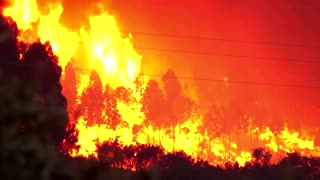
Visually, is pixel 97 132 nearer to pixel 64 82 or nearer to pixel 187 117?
pixel 64 82

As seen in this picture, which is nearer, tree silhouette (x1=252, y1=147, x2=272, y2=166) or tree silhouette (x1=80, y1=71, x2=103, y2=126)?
tree silhouette (x1=80, y1=71, x2=103, y2=126)

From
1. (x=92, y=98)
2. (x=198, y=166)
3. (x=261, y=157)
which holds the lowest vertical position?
(x=198, y=166)

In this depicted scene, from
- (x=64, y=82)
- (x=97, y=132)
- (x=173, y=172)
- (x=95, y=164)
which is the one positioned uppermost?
(x=64, y=82)

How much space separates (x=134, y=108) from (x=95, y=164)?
3013 inches

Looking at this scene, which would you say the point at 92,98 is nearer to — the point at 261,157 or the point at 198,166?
the point at 198,166

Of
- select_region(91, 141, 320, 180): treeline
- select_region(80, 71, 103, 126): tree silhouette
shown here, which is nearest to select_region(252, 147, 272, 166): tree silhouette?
select_region(91, 141, 320, 180): treeline

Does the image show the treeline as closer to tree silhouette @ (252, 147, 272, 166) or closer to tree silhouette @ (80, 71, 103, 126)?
tree silhouette @ (252, 147, 272, 166)

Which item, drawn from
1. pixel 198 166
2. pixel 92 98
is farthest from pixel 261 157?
pixel 92 98

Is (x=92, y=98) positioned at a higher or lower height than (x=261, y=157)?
higher

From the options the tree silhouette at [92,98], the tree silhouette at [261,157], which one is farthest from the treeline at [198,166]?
the tree silhouette at [92,98]

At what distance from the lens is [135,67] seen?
81.9 metres

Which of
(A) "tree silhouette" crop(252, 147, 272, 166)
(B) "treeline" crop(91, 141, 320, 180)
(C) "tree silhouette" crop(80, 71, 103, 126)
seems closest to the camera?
(B) "treeline" crop(91, 141, 320, 180)

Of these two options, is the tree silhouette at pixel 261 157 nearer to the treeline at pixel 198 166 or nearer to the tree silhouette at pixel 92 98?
the treeline at pixel 198 166

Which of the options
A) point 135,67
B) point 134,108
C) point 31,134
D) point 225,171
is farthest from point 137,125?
point 31,134
